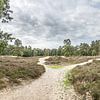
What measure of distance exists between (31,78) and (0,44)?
6.12 metres

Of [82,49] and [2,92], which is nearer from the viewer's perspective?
[2,92]

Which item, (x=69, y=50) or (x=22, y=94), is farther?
(x=69, y=50)

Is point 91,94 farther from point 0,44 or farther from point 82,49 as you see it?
point 82,49

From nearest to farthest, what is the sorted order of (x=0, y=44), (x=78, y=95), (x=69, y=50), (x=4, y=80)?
(x=78, y=95), (x=4, y=80), (x=0, y=44), (x=69, y=50)

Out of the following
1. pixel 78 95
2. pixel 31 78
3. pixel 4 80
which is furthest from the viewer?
pixel 31 78

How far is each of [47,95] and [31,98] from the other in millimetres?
1777

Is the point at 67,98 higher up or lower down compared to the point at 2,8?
lower down

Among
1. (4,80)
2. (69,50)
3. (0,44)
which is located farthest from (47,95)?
(69,50)

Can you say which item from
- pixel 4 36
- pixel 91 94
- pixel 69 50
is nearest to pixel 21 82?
pixel 4 36

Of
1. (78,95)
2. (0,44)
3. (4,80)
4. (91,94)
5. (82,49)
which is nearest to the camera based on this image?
(91,94)

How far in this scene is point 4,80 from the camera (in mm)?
22734

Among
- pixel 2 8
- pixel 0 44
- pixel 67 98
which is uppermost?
pixel 2 8

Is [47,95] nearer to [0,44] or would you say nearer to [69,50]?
[0,44]

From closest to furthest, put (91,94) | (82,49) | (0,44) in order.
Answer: (91,94), (0,44), (82,49)
